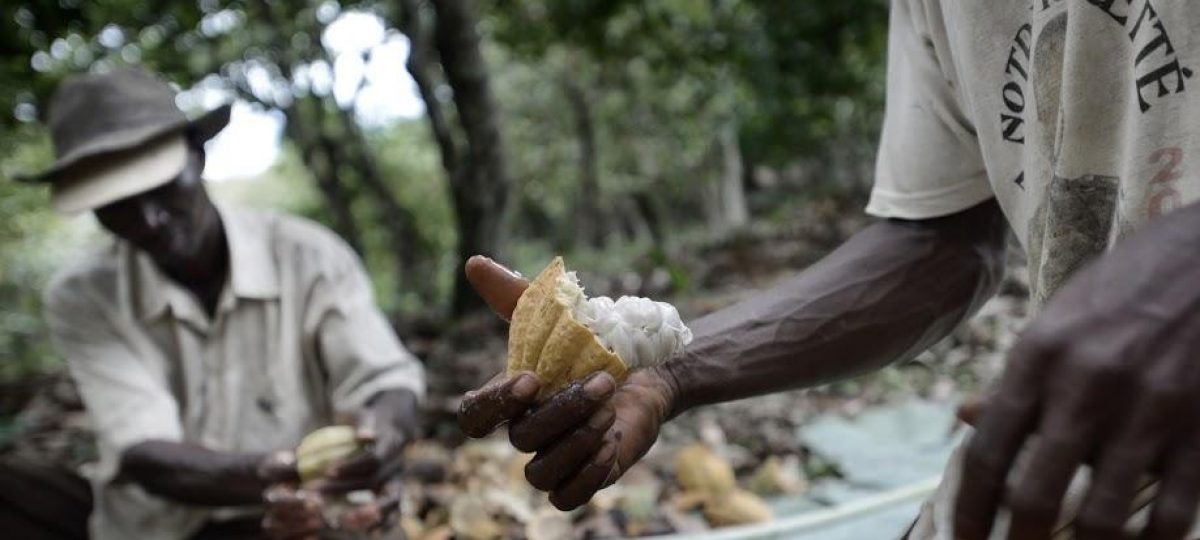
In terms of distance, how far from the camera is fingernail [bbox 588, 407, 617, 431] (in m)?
1.00

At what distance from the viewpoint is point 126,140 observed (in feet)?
6.89

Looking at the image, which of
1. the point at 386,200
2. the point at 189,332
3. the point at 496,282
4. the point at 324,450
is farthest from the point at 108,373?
the point at 386,200

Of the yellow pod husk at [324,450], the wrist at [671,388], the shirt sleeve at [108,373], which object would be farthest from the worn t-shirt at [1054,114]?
the shirt sleeve at [108,373]

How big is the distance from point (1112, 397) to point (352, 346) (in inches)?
75.6

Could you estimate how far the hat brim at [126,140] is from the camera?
2.09 m

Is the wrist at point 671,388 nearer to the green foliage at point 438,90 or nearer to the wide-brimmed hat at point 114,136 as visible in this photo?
the wide-brimmed hat at point 114,136

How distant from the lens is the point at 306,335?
7.79 ft

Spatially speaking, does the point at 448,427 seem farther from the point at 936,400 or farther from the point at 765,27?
the point at 765,27

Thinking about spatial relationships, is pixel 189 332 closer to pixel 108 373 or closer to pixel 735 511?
pixel 108 373

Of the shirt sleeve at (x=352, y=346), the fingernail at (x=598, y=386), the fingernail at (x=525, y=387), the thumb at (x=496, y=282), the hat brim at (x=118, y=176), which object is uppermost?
the hat brim at (x=118, y=176)

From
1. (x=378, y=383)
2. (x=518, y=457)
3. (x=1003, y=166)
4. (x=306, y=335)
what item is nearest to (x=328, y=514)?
(x=378, y=383)

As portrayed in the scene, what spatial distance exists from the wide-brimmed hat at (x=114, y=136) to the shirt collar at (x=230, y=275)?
224 millimetres

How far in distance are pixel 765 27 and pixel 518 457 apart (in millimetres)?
3320

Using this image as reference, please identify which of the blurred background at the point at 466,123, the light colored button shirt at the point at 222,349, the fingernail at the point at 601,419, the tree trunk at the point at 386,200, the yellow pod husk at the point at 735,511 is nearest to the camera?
the fingernail at the point at 601,419
